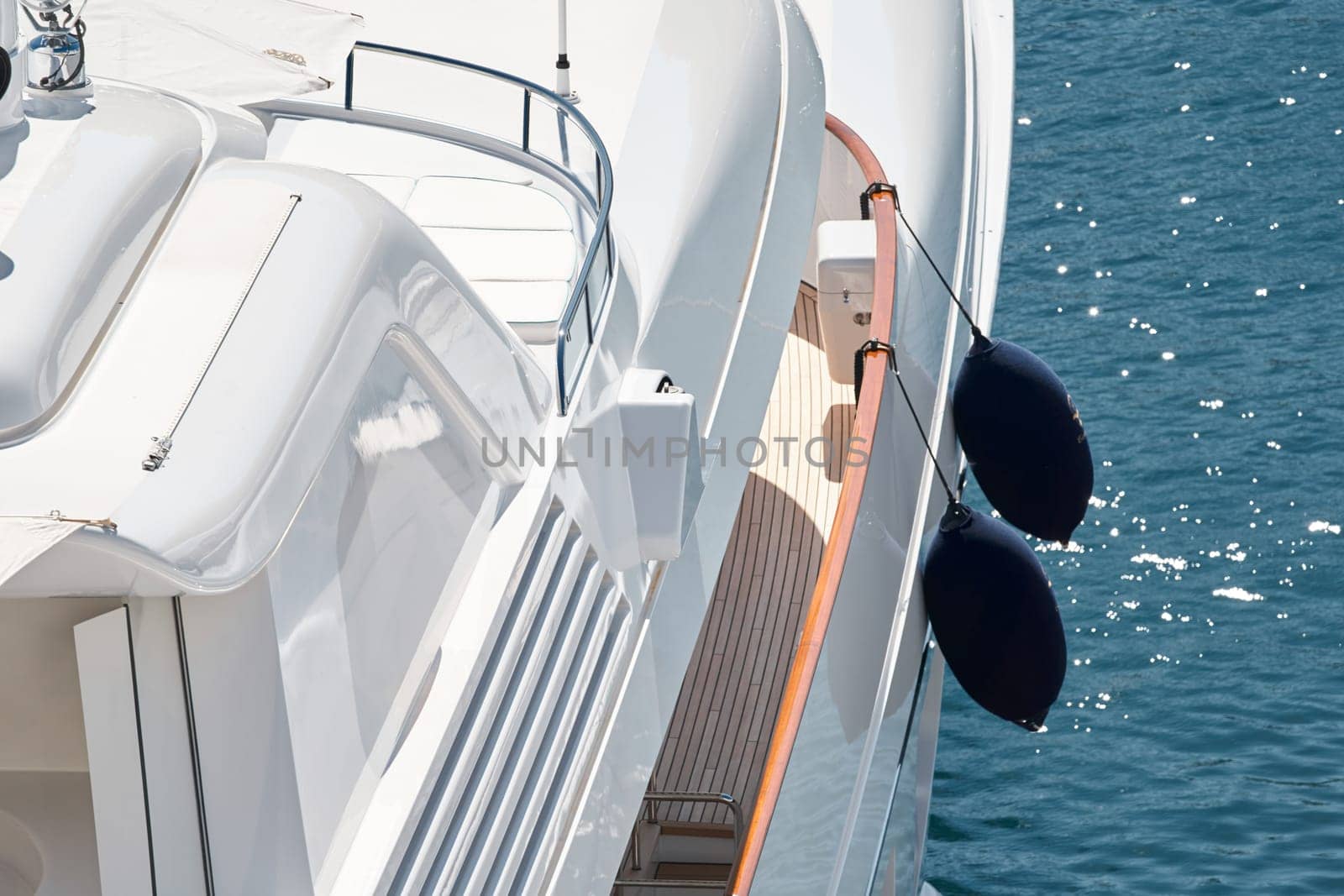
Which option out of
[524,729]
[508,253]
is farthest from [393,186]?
[524,729]

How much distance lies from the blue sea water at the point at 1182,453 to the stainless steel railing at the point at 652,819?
205cm

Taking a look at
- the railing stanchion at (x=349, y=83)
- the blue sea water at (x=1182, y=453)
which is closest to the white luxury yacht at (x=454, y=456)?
the railing stanchion at (x=349, y=83)

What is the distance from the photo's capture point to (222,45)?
11.2 feet

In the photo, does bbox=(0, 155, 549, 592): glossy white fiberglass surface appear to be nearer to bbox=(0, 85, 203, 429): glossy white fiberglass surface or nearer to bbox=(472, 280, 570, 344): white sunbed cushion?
bbox=(0, 85, 203, 429): glossy white fiberglass surface

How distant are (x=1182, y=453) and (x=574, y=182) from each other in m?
5.04

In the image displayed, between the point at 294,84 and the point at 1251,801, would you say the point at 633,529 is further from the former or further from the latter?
the point at 1251,801

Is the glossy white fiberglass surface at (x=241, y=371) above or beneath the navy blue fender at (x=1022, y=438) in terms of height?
above

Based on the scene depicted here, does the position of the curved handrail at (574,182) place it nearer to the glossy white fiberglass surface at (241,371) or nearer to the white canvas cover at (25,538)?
the glossy white fiberglass surface at (241,371)

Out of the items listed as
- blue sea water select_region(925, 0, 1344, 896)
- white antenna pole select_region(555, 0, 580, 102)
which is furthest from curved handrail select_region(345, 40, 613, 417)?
blue sea water select_region(925, 0, 1344, 896)

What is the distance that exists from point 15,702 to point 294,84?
1.55m

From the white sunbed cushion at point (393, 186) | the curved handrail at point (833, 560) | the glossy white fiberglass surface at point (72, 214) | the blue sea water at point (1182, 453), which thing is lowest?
the blue sea water at point (1182, 453)

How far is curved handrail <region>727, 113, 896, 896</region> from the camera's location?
3.57 m

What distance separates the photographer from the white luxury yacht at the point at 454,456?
2229mm

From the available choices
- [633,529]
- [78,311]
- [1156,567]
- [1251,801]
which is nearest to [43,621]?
[78,311]
